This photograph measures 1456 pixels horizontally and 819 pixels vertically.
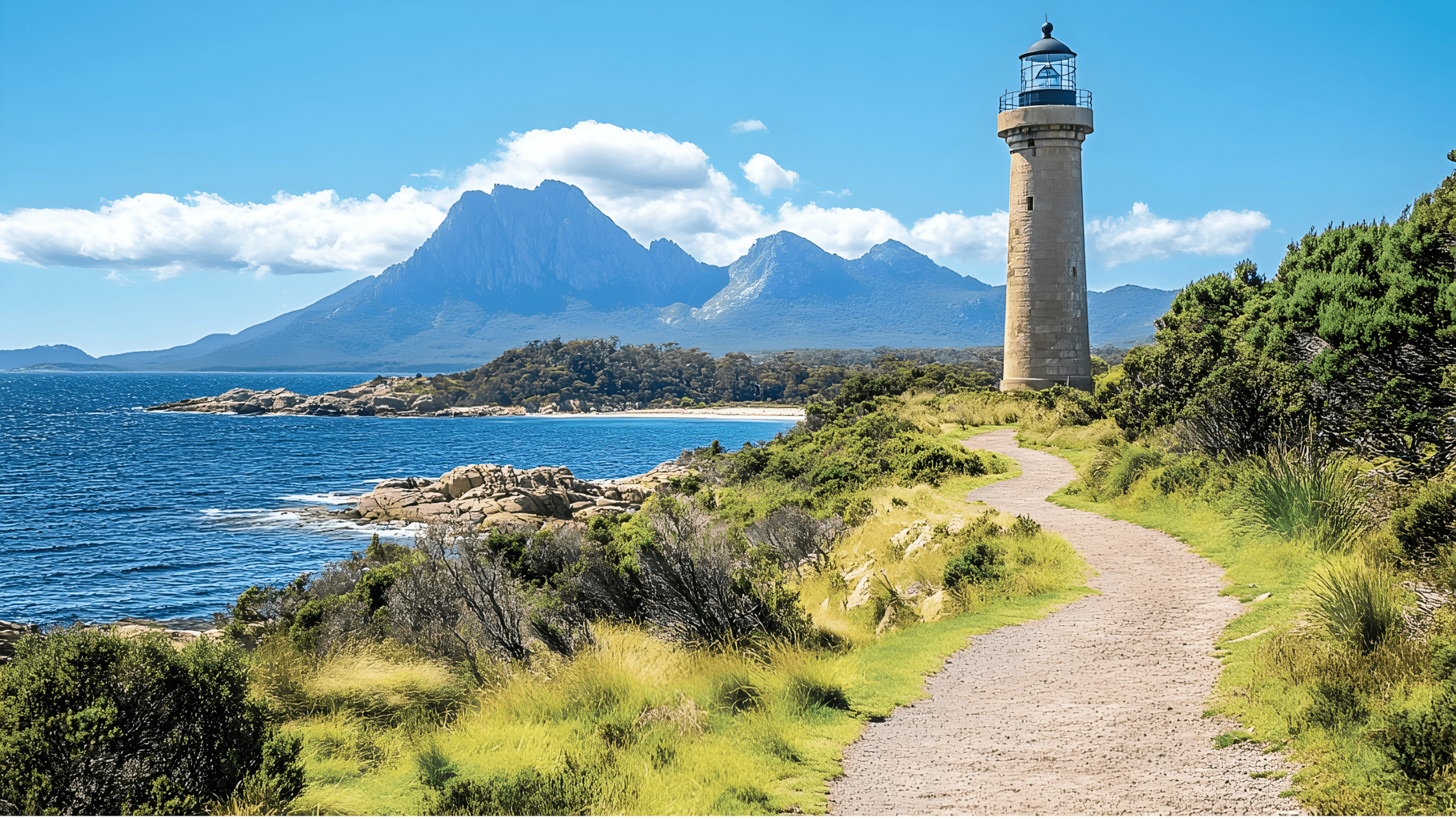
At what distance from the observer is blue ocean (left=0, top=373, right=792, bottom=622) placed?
24734mm

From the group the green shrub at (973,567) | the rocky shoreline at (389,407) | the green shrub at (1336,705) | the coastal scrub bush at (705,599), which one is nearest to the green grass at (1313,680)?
the green shrub at (1336,705)

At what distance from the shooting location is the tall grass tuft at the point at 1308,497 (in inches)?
378

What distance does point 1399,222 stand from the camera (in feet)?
32.5

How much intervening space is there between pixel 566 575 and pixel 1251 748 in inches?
A: 312

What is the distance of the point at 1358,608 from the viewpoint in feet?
21.6

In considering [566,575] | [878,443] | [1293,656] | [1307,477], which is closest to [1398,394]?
[1307,477]

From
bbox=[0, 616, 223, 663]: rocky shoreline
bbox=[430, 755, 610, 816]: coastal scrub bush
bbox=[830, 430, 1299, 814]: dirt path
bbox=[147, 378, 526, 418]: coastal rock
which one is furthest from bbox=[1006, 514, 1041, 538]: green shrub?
bbox=[147, 378, 526, 418]: coastal rock

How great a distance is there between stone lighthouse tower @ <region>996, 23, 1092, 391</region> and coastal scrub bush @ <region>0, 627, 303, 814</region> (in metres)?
26.4

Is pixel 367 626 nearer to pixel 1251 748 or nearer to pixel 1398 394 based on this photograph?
pixel 1251 748

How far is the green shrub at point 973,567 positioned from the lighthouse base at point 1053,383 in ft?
61.8

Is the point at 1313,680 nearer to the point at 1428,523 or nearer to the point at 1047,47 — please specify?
the point at 1428,523

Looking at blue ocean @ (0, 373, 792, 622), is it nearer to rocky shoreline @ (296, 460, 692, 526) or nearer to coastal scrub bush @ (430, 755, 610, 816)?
rocky shoreline @ (296, 460, 692, 526)

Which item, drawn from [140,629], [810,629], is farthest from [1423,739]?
[140,629]

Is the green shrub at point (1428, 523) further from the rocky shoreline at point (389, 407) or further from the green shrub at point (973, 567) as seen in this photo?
the rocky shoreline at point (389, 407)
